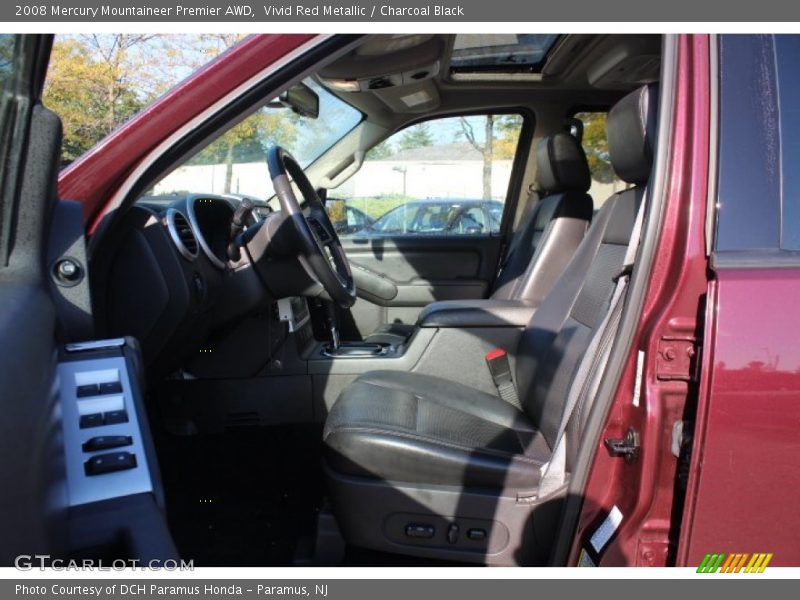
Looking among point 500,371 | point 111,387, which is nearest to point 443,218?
point 500,371

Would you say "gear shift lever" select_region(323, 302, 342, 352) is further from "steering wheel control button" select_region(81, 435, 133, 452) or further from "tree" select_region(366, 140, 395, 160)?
"steering wheel control button" select_region(81, 435, 133, 452)

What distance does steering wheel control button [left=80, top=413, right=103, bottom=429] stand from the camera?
94 centimetres

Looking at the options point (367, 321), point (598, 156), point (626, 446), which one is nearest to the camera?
point (626, 446)

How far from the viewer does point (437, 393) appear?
2092 mm

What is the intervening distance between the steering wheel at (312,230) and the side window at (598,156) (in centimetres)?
130

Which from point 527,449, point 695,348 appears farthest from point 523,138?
point 695,348

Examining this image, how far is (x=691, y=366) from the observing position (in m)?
1.17

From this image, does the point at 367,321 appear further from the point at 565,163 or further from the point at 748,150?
the point at 748,150

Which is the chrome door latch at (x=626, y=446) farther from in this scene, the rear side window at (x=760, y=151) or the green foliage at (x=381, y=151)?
the green foliage at (x=381, y=151)

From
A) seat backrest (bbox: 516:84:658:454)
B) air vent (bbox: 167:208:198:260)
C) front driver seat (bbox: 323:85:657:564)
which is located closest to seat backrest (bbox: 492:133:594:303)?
seat backrest (bbox: 516:84:658:454)

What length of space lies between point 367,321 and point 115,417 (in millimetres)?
2878

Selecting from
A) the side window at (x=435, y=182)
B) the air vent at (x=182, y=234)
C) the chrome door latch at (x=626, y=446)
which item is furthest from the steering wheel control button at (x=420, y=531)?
the side window at (x=435, y=182)

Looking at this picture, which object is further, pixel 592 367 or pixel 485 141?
pixel 485 141
